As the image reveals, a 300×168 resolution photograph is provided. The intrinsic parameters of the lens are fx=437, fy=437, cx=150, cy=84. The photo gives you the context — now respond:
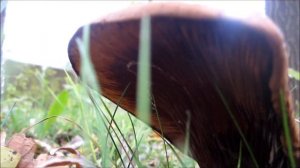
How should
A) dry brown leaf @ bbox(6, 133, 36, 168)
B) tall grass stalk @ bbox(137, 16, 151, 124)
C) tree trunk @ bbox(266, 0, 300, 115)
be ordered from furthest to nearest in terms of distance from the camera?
tree trunk @ bbox(266, 0, 300, 115), dry brown leaf @ bbox(6, 133, 36, 168), tall grass stalk @ bbox(137, 16, 151, 124)

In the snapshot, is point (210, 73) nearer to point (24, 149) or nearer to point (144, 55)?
point (144, 55)

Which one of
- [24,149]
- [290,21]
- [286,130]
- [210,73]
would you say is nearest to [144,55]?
[210,73]

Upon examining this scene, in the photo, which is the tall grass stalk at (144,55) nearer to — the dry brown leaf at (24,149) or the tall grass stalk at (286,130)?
the tall grass stalk at (286,130)

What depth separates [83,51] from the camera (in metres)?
0.73

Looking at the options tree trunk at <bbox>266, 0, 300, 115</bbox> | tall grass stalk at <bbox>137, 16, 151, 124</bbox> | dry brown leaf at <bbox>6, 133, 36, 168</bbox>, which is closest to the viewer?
tall grass stalk at <bbox>137, 16, 151, 124</bbox>

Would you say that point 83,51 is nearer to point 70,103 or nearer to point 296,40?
point 70,103

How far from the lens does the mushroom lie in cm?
63

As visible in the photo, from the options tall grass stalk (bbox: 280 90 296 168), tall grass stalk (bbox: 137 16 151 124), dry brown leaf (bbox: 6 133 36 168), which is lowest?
dry brown leaf (bbox: 6 133 36 168)

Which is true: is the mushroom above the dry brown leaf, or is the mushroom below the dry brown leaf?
above

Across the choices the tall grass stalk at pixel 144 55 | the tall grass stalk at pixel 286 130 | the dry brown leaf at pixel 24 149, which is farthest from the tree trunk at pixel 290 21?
the tall grass stalk at pixel 144 55

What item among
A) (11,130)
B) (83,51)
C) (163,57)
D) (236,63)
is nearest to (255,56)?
(236,63)

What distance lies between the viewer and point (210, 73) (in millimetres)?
732

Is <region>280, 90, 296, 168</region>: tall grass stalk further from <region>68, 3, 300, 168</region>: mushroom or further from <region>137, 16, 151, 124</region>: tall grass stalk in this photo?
<region>137, 16, 151, 124</region>: tall grass stalk

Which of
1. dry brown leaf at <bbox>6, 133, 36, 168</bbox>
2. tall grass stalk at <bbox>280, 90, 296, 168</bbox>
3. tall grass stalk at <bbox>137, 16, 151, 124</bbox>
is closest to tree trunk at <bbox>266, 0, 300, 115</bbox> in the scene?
dry brown leaf at <bbox>6, 133, 36, 168</bbox>
